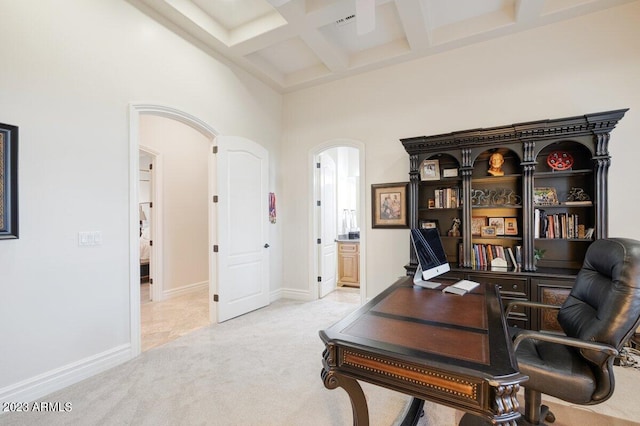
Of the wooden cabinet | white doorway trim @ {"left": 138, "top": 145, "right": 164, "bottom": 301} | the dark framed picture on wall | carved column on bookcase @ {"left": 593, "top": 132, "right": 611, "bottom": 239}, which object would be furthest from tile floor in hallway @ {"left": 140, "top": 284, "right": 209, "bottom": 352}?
carved column on bookcase @ {"left": 593, "top": 132, "right": 611, "bottom": 239}

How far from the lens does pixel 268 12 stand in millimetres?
3316

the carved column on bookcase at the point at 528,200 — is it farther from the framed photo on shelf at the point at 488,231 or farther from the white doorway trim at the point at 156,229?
the white doorway trim at the point at 156,229

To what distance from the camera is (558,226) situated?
3039 mm

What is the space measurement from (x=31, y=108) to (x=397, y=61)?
3901 millimetres

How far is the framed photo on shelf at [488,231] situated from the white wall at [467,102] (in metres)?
0.94

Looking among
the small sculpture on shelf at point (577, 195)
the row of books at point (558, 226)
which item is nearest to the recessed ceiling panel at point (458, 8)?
the small sculpture on shelf at point (577, 195)

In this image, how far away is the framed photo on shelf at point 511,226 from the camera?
3297 millimetres

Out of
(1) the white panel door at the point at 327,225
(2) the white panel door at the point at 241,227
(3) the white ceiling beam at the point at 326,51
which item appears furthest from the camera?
(1) the white panel door at the point at 327,225

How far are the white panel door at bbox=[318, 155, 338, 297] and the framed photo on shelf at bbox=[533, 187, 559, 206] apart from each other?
9.48ft

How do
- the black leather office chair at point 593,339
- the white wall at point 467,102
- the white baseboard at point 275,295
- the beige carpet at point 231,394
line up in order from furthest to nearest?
1. the white baseboard at point 275,295
2. the white wall at point 467,102
3. the beige carpet at point 231,394
4. the black leather office chair at point 593,339

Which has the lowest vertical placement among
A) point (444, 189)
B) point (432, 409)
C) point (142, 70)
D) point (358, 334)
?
point (432, 409)

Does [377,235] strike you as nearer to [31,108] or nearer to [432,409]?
[432,409]

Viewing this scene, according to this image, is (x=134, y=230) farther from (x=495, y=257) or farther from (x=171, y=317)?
(x=495, y=257)

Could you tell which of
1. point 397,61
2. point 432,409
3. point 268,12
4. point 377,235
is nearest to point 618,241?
point 432,409
